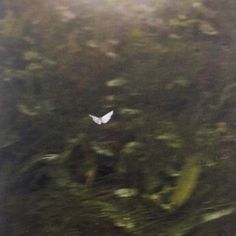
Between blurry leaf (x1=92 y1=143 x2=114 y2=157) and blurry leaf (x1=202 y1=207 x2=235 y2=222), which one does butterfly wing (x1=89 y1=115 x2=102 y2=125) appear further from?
blurry leaf (x1=202 y1=207 x2=235 y2=222)

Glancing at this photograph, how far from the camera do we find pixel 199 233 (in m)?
3.20

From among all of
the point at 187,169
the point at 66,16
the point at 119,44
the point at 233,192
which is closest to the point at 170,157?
the point at 187,169

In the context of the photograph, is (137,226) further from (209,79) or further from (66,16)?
(66,16)

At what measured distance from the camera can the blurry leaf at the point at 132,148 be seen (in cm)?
342

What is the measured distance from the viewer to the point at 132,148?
3422mm

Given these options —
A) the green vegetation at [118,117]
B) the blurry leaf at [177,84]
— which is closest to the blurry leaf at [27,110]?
the green vegetation at [118,117]

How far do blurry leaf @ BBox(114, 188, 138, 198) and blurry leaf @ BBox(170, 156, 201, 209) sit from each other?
0.18m

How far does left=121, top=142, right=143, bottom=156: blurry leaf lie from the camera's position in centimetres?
342

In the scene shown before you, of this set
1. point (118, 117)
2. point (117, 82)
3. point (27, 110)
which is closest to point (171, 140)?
point (118, 117)

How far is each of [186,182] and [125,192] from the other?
0.28 meters

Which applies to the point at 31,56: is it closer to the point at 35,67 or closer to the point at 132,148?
the point at 35,67

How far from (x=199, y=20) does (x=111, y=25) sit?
18.9 inches

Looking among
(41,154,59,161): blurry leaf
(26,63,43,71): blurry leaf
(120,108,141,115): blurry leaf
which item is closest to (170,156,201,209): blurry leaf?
(120,108,141,115): blurry leaf

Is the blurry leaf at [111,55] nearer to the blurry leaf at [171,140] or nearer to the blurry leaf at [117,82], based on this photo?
the blurry leaf at [117,82]
